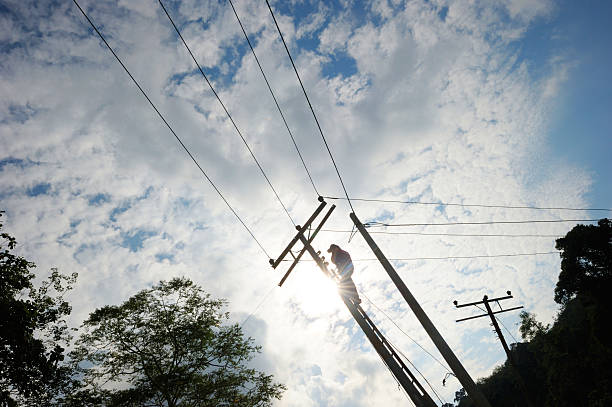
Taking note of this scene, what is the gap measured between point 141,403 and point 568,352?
36.8m

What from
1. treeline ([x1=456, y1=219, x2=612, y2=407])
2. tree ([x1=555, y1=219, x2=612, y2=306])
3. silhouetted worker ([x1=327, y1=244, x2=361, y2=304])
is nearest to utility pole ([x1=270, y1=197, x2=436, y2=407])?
silhouetted worker ([x1=327, y1=244, x2=361, y2=304])

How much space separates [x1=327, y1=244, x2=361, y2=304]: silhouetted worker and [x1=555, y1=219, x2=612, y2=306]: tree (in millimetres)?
31493

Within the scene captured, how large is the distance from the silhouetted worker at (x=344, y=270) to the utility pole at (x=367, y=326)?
0.28 meters

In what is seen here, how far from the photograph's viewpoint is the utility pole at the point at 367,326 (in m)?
6.36

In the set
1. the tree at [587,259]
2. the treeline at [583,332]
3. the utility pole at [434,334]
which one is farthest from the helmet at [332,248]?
the tree at [587,259]

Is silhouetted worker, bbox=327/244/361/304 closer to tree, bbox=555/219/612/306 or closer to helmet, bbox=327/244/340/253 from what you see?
helmet, bbox=327/244/340/253

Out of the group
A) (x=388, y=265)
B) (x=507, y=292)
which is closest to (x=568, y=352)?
(x=507, y=292)

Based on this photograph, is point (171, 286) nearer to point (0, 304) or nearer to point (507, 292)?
point (0, 304)

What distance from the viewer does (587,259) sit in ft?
92.1

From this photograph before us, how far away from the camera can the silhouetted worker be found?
27.1ft

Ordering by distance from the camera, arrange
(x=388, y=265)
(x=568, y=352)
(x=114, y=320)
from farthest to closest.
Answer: (x=568, y=352)
(x=114, y=320)
(x=388, y=265)

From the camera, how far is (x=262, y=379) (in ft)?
52.4

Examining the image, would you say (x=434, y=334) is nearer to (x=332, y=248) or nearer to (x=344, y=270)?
(x=344, y=270)

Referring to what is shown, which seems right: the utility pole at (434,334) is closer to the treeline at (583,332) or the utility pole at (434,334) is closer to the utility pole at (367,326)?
the utility pole at (367,326)
